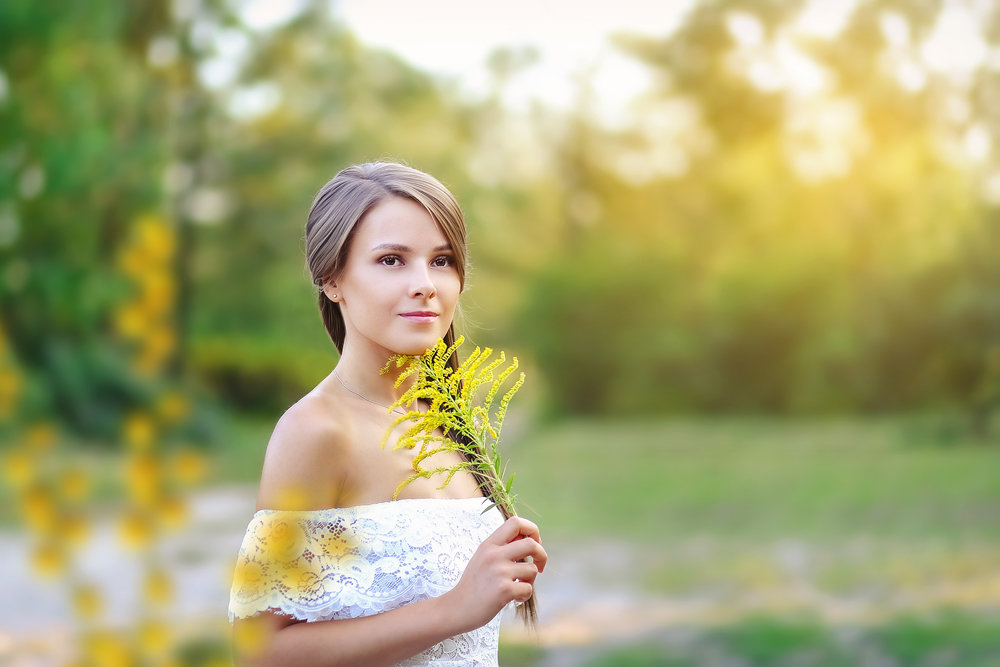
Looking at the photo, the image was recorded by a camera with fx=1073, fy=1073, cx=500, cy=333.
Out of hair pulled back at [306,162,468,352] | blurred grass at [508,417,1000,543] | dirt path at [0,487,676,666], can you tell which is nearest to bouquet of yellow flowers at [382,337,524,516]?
hair pulled back at [306,162,468,352]

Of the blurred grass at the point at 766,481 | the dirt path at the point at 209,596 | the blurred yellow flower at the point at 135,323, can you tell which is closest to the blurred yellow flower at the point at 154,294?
the blurred yellow flower at the point at 135,323

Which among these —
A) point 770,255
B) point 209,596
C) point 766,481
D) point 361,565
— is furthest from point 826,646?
point 770,255

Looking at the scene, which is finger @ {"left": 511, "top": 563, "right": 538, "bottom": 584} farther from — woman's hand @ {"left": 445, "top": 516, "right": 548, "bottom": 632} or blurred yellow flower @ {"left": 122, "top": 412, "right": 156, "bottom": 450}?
blurred yellow flower @ {"left": 122, "top": 412, "right": 156, "bottom": 450}

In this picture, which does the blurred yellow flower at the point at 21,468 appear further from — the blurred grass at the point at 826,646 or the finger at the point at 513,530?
the blurred grass at the point at 826,646

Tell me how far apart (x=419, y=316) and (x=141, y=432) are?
55cm

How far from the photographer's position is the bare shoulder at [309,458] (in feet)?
4.00

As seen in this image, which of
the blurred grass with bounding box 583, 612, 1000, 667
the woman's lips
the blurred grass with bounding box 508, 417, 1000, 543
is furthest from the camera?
the blurred grass with bounding box 508, 417, 1000, 543

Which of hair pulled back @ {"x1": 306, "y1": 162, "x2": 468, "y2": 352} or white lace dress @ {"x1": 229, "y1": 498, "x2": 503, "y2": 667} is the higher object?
hair pulled back @ {"x1": 306, "y1": 162, "x2": 468, "y2": 352}

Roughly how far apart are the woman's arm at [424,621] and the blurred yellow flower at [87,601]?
0.39 m

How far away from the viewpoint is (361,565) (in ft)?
4.11

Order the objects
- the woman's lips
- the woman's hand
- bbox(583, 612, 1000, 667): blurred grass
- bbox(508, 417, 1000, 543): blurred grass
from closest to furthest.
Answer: the woman's hand, the woman's lips, bbox(583, 612, 1000, 667): blurred grass, bbox(508, 417, 1000, 543): blurred grass

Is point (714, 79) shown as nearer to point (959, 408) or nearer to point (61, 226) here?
point (959, 408)

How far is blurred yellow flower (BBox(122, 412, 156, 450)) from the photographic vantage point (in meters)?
0.76

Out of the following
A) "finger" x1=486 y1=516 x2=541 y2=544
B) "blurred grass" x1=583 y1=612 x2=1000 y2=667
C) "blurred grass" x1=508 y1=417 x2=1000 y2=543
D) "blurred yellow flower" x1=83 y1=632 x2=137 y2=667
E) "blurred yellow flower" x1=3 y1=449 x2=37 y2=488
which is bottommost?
"blurred yellow flower" x1=83 y1=632 x2=137 y2=667
